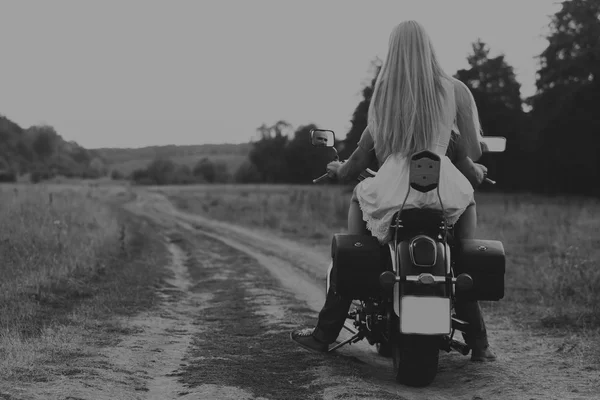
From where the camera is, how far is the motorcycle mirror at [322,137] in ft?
16.4

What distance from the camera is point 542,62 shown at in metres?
42.1

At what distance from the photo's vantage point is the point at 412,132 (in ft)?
13.9

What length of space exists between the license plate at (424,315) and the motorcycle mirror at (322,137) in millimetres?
1495

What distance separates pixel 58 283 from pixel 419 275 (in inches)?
232

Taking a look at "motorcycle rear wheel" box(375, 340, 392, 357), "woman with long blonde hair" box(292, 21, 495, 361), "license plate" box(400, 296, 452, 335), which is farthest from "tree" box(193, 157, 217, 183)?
"license plate" box(400, 296, 452, 335)

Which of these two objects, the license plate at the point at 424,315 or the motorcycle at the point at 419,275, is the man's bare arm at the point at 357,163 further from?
the license plate at the point at 424,315

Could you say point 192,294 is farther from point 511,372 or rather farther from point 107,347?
point 511,372

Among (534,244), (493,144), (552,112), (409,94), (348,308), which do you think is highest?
(552,112)

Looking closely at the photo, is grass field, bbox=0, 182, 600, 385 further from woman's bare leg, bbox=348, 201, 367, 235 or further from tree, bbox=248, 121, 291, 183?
tree, bbox=248, 121, 291, 183

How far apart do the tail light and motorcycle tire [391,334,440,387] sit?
0.42 m

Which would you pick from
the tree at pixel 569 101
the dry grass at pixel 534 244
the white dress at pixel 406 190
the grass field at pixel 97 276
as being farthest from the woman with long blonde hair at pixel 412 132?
the tree at pixel 569 101

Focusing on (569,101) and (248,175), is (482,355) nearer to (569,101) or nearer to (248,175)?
(569,101)

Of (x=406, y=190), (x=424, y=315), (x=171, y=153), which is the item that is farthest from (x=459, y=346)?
(x=171, y=153)

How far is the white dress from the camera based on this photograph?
4.14 metres
